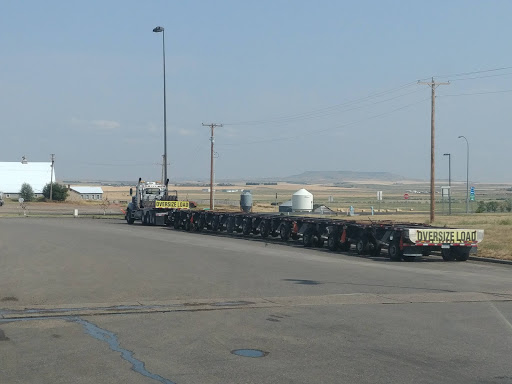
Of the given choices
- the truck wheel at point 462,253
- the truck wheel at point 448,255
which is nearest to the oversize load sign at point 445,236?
the truck wheel at point 462,253

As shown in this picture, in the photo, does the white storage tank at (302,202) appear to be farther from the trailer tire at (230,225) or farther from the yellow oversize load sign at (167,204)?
the trailer tire at (230,225)

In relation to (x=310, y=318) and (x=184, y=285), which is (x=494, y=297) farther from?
(x=184, y=285)

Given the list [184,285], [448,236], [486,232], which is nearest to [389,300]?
[184,285]

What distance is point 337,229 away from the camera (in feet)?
96.9

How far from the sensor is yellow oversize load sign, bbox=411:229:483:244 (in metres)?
24.7

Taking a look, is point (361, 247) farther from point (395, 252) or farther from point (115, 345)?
point (115, 345)

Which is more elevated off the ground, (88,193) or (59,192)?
(59,192)

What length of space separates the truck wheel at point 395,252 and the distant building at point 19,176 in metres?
110

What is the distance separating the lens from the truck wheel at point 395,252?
25.2 m

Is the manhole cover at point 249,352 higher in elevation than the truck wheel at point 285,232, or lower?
lower

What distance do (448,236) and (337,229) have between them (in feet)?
18.3

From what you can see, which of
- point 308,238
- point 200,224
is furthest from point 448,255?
point 200,224

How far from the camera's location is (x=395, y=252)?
25.4m

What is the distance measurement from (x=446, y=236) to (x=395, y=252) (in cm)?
176
